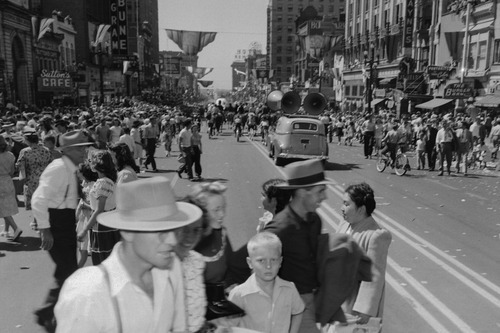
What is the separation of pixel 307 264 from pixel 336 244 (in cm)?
26

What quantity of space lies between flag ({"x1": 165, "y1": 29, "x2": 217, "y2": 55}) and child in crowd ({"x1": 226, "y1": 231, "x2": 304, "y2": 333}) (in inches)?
823

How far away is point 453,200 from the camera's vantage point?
1261cm

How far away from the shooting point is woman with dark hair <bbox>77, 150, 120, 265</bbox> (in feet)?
19.1

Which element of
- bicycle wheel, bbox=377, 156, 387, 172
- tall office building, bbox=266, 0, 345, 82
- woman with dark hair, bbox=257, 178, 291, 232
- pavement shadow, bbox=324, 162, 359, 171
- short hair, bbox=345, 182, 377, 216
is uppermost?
tall office building, bbox=266, 0, 345, 82

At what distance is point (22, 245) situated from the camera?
332 inches

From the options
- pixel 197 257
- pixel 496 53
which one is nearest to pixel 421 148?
pixel 197 257

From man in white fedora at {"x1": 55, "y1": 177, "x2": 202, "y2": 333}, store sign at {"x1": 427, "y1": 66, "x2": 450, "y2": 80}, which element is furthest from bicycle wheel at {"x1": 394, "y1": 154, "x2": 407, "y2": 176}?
store sign at {"x1": 427, "y1": 66, "x2": 450, "y2": 80}

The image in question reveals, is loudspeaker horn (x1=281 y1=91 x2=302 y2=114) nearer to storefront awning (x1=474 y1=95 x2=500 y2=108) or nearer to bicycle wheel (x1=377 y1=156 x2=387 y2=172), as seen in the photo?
bicycle wheel (x1=377 y1=156 x2=387 y2=172)

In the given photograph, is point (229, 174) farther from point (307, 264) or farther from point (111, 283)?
point (111, 283)

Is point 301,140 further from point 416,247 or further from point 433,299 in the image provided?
point 433,299

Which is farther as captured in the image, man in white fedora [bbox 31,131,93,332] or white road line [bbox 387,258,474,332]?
white road line [bbox 387,258,474,332]

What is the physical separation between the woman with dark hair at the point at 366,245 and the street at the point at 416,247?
1.86 meters

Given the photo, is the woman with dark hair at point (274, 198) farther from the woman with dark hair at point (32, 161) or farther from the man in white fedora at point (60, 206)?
the woman with dark hair at point (32, 161)

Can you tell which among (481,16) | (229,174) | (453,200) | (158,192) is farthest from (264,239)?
(481,16)
